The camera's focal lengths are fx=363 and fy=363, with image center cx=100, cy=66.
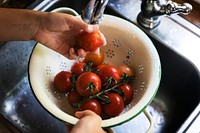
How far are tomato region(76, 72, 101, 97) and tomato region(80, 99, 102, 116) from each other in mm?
19

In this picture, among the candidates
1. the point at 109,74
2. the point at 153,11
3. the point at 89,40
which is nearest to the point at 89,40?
the point at 89,40

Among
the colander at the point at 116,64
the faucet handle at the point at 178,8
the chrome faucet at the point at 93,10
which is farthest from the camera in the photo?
the faucet handle at the point at 178,8

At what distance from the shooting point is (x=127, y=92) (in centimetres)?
87

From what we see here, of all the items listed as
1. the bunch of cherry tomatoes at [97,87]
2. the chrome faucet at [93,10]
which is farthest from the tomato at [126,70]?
the chrome faucet at [93,10]

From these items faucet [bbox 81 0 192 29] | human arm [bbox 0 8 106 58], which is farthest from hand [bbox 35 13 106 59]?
faucet [bbox 81 0 192 29]

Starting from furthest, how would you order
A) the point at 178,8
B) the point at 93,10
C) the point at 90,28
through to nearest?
the point at 178,8 → the point at 90,28 → the point at 93,10

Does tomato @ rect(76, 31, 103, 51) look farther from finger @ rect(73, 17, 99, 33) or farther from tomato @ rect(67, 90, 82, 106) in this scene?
tomato @ rect(67, 90, 82, 106)

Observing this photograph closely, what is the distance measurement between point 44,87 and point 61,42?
12cm

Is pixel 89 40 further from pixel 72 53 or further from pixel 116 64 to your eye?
pixel 116 64

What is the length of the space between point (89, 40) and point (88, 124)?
0.20m

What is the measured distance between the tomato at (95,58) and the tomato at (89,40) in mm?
96

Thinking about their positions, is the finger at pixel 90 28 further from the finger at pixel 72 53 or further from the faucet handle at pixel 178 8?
the faucet handle at pixel 178 8

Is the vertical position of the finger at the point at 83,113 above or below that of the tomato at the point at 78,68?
above

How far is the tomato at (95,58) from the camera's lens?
929 mm
